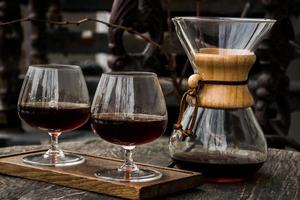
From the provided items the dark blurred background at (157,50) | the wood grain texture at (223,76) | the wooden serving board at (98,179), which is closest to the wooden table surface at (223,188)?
the wooden serving board at (98,179)

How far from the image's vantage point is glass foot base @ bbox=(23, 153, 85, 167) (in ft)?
4.13

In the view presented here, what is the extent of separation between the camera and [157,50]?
2.70m

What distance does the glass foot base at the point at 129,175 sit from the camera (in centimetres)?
114

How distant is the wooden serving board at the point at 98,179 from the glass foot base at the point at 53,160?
0.01 metres

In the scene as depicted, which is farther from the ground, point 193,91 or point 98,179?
point 193,91

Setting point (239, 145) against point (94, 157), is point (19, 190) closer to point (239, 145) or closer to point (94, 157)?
point (94, 157)

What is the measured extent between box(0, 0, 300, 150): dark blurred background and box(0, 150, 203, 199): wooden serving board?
2.97 ft

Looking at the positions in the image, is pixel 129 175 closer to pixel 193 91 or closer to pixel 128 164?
pixel 128 164

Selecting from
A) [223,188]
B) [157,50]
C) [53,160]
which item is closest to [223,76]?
[223,188]

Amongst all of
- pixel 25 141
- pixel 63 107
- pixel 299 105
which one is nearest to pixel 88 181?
pixel 63 107

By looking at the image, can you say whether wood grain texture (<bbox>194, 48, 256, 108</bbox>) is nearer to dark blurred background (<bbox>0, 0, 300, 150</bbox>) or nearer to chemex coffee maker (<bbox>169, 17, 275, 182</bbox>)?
chemex coffee maker (<bbox>169, 17, 275, 182</bbox>)

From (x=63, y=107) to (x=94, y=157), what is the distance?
5.6 inches

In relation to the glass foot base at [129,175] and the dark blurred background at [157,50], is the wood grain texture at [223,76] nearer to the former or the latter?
the glass foot base at [129,175]

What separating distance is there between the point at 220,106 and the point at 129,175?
204mm
